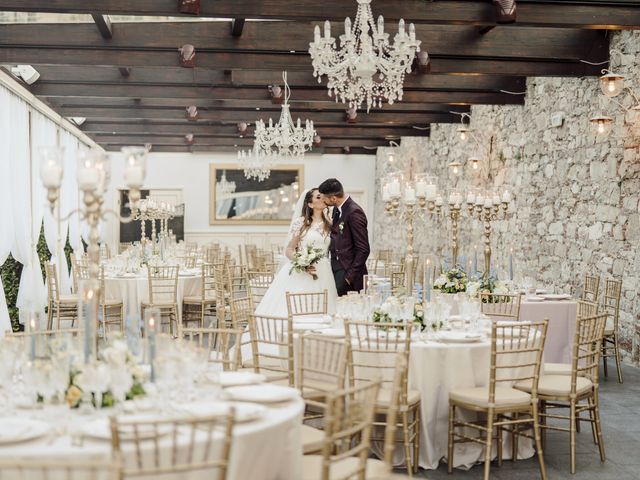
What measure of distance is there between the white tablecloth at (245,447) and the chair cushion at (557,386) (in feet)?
7.17

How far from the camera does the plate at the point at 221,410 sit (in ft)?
9.94

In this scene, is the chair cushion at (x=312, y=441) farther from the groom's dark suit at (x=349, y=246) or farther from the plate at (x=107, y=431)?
the groom's dark suit at (x=349, y=246)

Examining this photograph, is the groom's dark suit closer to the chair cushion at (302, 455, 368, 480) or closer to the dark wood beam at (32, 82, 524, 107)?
the chair cushion at (302, 455, 368, 480)

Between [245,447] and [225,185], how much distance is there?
1719 centimetres

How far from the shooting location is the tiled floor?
4.71 m

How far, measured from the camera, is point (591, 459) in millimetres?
4996

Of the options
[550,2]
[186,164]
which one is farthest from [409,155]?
[550,2]

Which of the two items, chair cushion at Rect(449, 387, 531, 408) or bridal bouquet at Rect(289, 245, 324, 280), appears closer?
chair cushion at Rect(449, 387, 531, 408)

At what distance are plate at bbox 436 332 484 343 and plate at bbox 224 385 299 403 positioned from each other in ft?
5.75

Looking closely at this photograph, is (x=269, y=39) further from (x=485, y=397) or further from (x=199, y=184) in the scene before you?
(x=199, y=184)

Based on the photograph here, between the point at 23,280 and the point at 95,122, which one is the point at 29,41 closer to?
the point at 23,280

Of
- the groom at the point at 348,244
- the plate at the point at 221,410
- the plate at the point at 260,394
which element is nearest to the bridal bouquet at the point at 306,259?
the groom at the point at 348,244

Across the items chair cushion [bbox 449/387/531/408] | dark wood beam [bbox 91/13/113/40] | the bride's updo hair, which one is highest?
dark wood beam [bbox 91/13/113/40]

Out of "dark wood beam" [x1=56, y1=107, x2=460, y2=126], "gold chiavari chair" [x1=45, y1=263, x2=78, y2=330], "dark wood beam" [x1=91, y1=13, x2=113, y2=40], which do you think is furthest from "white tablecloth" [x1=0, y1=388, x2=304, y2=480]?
"dark wood beam" [x1=56, y1=107, x2=460, y2=126]
